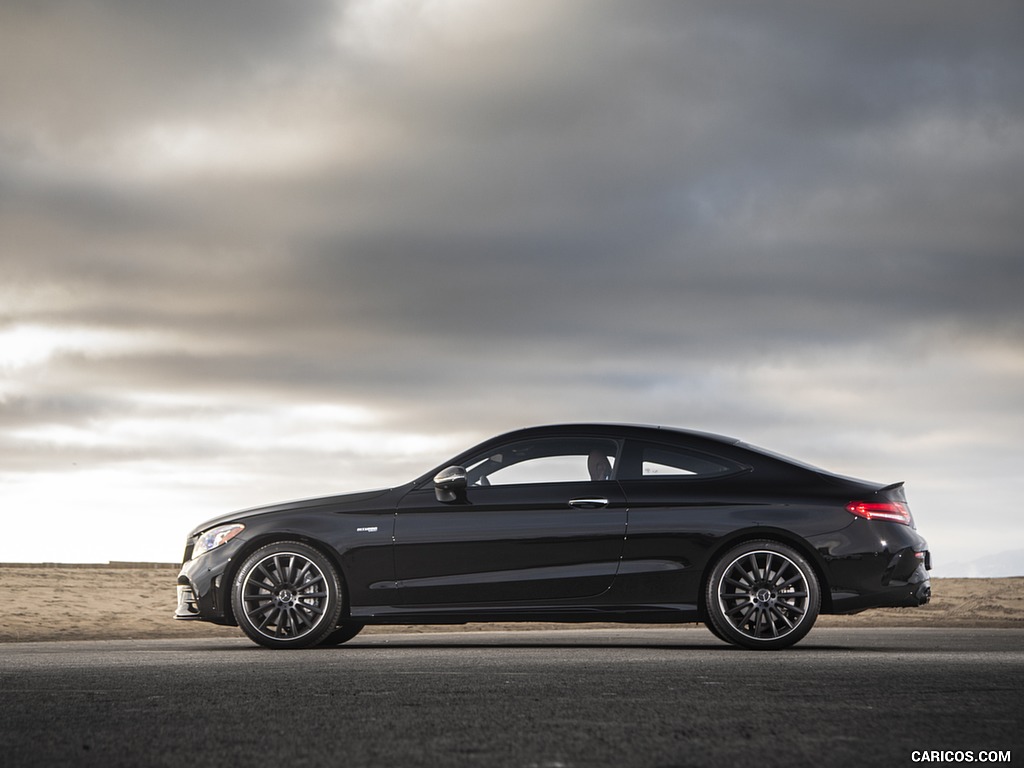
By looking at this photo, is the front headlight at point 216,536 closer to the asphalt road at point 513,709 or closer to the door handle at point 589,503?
the asphalt road at point 513,709

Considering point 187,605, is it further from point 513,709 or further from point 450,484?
point 513,709

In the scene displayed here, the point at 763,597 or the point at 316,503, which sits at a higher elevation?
the point at 316,503

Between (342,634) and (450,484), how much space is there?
1.80 m

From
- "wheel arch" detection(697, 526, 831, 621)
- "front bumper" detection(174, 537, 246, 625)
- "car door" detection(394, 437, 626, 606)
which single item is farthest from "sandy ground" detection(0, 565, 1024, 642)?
"wheel arch" detection(697, 526, 831, 621)

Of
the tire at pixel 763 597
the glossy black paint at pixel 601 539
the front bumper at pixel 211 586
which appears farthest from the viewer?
the front bumper at pixel 211 586

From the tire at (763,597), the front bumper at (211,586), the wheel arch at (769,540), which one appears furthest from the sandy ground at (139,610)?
the tire at (763,597)

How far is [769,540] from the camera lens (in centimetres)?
898

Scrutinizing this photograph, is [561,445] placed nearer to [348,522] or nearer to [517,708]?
[348,522]

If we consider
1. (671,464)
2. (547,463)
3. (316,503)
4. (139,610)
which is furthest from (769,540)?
(139,610)

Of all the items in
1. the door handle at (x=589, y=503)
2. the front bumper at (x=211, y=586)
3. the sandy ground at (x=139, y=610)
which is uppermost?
the door handle at (x=589, y=503)

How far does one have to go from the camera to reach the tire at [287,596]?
9.26 metres

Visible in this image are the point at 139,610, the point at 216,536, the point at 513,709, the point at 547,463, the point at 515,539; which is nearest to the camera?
the point at 513,709

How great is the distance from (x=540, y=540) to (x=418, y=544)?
0.89 m

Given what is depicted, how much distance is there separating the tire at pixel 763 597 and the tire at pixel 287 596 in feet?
9.03
